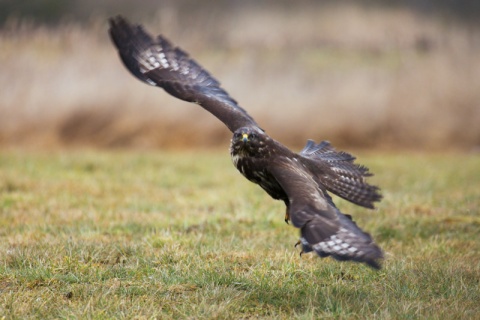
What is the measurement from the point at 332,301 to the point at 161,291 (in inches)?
39.8

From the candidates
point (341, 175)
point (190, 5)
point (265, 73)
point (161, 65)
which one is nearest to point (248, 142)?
point (341, 175)

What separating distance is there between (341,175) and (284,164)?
595mm

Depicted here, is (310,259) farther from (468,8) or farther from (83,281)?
(468,8)

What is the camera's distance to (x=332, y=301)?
4082 millimetres

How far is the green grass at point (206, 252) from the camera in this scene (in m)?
4.03

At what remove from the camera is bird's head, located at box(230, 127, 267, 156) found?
4.61 meters

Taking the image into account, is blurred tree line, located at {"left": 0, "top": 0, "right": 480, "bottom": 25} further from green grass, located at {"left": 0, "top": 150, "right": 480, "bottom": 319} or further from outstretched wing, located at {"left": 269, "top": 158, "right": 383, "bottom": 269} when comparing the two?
outstretched wing, located at {"left": 269, "top": 158, "right": 383, "bottom": 269}

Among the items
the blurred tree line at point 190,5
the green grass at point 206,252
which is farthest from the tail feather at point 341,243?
the blurred tree line at point 190,5

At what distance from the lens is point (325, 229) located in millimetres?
3744

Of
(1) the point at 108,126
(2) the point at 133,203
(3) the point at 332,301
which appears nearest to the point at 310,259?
(3) the point at 332,301

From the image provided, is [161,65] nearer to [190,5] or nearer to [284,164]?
[284,164]

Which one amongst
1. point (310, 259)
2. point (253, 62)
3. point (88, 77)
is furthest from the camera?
point (253, 62)

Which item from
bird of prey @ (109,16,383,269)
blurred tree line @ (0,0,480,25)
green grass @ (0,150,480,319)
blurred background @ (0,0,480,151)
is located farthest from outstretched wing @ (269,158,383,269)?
blurred tree line @ (0,0,480,25)

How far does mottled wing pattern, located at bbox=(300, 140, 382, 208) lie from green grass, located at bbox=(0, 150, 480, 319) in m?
0.51
